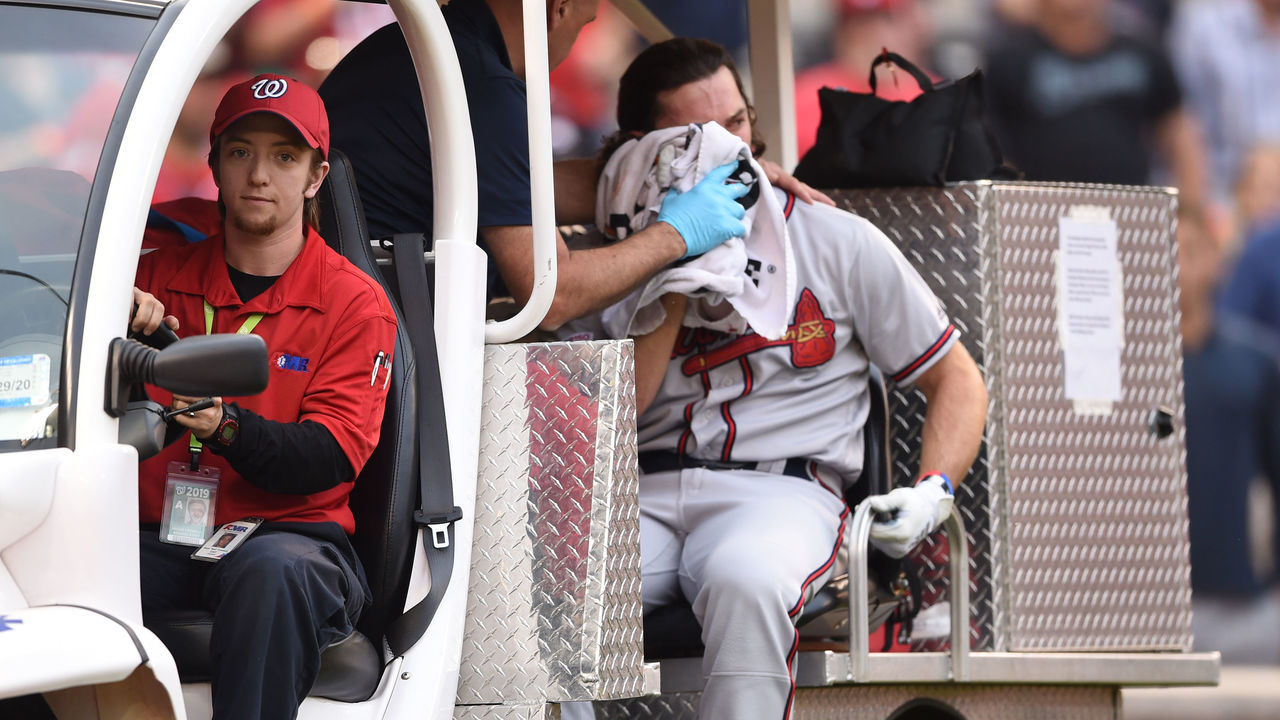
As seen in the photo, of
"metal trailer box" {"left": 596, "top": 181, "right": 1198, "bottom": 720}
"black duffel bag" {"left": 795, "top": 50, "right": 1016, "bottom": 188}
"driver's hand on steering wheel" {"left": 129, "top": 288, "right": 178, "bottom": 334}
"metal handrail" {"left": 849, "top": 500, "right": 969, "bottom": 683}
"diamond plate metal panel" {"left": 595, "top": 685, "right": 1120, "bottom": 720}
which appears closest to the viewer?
"driver's hand on steering wheel" {"left": 129, "top": 288, "right": 178, "bottom": 334}

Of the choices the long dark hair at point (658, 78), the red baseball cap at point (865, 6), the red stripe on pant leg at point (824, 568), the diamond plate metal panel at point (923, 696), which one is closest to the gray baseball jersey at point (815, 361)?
the red stripe on pant leg at point (824, 568)

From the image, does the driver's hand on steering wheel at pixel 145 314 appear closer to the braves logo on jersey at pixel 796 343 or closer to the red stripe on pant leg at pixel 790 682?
the red stripe on pant leg at pixel 790 682

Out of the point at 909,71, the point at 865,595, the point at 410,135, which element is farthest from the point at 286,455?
the point at 909,71

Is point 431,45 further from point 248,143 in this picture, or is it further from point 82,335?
point 82,335

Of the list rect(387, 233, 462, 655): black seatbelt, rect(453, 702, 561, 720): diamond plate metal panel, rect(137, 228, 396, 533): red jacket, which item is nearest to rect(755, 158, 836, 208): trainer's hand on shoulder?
rect(387, 233, 462, 655): black seatbelt

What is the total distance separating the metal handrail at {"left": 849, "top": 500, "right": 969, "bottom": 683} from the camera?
3395 millimetres

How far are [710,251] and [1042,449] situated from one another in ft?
3.60

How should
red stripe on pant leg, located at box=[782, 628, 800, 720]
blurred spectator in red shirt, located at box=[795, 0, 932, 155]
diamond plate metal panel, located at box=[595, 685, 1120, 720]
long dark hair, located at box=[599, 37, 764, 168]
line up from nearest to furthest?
red stripe on pant leg, located at box=[782, 628, 800, 720] < diamond plate metal panel, located at box=[595, 685, 1120, 720] < long dark hair, located at box=[599, 37, 764, 168] < blurred spectator in red shirt, located at box=[795, 0, 932, 155]

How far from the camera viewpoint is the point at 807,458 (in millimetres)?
3648

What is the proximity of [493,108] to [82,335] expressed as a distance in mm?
1248

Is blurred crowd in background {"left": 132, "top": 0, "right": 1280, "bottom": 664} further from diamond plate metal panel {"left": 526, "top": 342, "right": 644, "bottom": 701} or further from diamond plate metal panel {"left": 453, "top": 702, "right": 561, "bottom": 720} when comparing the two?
diamond plate metal panel {"left": 453, "top": 702, "right": 561, "bottom": 720}

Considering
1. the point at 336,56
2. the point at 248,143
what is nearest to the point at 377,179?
the point at 248,143

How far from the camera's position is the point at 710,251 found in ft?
11.4

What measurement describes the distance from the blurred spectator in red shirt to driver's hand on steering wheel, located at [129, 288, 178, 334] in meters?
4.09
